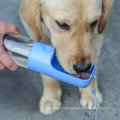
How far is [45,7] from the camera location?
212cm

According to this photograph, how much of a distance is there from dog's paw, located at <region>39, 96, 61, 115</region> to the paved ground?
1.5 inches

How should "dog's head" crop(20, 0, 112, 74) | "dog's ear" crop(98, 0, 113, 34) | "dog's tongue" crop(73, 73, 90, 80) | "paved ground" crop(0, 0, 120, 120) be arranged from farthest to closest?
"paved ground" crop(0, 0, 120, 120)
"dog's ear" crop(98, 0, 113, 34)
"dog's tongue" crop(73, 73, 90, 80)
"dog's head" crop(20, 0, 112, 74)

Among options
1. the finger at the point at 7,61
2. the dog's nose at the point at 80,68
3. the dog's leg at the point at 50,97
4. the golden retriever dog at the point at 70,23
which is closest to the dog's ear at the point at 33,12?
the golden retriever dog at the point at 70,23

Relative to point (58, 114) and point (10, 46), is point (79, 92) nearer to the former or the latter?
point (58, 114)

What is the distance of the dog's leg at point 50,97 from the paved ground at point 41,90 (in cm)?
5

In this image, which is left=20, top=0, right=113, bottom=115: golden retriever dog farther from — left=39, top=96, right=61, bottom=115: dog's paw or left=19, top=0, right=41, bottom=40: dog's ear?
left=39, top=96, right=61, bottom=115: dog's paw

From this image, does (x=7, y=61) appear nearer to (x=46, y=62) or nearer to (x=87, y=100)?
(x=46, y=62)

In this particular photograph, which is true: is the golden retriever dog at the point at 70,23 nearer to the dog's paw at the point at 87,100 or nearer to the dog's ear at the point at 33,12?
the dog's ear at the point at 33,12

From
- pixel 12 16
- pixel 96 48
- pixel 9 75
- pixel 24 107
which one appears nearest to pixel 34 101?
pixel 24 107

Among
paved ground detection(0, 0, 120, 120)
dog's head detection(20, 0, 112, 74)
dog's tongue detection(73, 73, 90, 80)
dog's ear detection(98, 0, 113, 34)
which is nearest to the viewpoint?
dog's head detection(20, 0, 112, 74)

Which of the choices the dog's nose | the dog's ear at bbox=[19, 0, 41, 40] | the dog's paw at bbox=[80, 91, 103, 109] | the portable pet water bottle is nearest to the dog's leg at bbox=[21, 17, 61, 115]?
the dog's paw at bbox=[80, 91, 103, 109]

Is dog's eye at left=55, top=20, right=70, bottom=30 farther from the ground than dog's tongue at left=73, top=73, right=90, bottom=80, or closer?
farther from the ground

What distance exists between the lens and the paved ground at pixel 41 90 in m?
2.65

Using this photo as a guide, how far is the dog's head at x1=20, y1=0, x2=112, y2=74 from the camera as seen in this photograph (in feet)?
6.43
